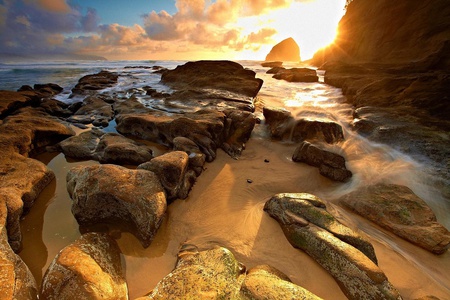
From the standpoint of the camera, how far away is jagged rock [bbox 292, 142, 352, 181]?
20.8 ft

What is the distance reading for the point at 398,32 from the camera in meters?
20.1

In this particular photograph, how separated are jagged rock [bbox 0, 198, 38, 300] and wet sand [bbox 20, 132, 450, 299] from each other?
0.54 metres

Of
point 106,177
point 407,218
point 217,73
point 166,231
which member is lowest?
point 166,231

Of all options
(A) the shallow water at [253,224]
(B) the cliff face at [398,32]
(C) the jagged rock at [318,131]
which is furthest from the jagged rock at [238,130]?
(B) the cliff face at [398,32]

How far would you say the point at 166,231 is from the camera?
4.29m

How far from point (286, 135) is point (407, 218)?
17.0ft

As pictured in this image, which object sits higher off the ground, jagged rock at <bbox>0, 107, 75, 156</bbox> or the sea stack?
the sea stack

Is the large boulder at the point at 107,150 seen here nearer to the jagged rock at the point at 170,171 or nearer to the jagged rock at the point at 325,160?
the jagged rock at the point at 170,171

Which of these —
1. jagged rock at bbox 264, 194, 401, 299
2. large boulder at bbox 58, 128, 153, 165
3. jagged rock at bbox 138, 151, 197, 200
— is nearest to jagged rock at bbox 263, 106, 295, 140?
jagged rock at bbox 264, 194, 401, 299

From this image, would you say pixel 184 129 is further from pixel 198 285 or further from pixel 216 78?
pixel 216 78

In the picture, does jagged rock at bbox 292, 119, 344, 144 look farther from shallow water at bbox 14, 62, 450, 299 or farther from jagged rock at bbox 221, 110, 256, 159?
jagged rock at bbox 221, 110, 256, 159

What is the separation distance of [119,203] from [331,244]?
3981 millimetres

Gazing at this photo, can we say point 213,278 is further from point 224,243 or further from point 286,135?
point 286,135

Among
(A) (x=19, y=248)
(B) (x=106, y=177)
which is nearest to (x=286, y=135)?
(B) (x=106, y=177)
